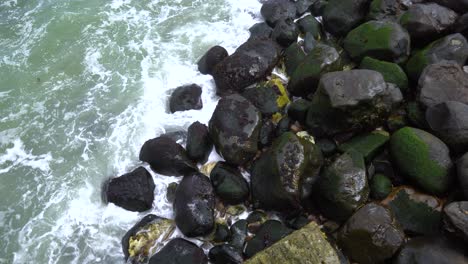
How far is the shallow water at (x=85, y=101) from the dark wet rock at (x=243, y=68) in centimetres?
Result: 37

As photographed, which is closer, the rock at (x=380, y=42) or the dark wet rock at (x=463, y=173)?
the dark wet rock at (x=463, y=173)

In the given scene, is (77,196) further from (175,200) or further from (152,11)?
(152,11)

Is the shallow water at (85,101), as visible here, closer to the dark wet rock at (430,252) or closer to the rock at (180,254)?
the rock at (180,254)

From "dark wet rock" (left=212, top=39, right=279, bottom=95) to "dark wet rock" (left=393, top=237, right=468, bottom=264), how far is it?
4.20 metres

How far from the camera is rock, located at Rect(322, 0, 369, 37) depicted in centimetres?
870

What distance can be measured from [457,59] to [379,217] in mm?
3450

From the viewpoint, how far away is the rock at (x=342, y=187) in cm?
597

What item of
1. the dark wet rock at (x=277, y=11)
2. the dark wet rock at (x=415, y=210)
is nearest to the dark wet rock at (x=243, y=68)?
the dark wet rock at (x=277, y=11)

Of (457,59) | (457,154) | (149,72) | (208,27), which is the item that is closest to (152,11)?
(208,27)

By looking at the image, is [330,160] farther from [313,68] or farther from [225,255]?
[225,255]

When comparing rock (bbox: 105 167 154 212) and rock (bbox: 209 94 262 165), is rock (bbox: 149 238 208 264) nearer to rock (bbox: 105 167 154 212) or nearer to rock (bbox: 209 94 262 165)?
rock (bbox: 105 167 154 212)

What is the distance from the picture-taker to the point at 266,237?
6.04m

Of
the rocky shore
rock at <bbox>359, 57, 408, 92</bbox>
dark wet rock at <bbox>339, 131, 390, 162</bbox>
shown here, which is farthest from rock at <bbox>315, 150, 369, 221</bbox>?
rock at <bbox>359, 57, 408, 92</bbox>

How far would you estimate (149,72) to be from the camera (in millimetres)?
9086
